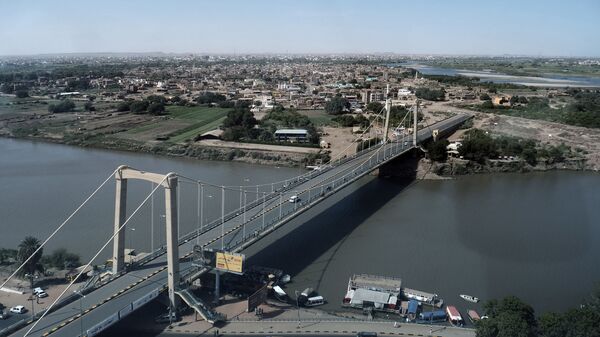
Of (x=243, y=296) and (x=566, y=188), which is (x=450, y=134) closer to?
(x=566, y=188)

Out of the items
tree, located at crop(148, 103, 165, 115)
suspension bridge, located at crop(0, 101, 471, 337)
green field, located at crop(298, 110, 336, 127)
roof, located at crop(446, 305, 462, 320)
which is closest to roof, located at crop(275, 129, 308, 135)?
green field, located at crop(298, 110, 336, 127)

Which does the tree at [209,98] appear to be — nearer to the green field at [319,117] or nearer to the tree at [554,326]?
the green field at [319,117]

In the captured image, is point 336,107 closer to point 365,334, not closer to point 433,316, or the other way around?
point 433,316

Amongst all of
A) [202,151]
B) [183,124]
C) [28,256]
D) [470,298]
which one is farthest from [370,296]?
[183,124]

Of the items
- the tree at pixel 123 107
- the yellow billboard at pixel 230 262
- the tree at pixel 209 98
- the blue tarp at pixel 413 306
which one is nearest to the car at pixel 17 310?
the yellow billboard at pixel 230 262

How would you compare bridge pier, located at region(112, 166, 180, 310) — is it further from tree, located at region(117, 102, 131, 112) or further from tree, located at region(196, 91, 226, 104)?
tree, located at region(196, 91, 226, 104)
